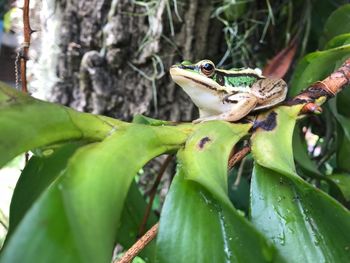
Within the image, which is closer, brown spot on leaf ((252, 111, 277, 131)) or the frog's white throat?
brown spot on leaf ((252, 111, 277, 131))

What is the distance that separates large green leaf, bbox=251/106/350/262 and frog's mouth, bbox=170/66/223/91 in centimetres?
31

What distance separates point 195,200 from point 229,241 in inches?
1.6

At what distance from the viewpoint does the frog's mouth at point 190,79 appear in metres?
0.74

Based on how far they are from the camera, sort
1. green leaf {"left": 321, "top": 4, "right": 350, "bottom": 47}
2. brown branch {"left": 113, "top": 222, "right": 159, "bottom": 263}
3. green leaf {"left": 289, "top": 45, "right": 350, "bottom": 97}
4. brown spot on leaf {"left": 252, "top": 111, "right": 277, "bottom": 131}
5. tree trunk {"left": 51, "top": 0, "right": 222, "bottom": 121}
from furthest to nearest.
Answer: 1. tree trunk {"left": 51, "top": 0, "right": 222, "bottom": 121}
2. green leaf {"left": 321, "top": 4, "right": 350, "bottom": 47}
3. green leaf {"left": 289, "top": 45, "right": 350, "bottom": 97}
4. brown spot on leaf {"left": 252, "top": 111, "right": 277, "bottom": 131}
5. brown branch {"left": 113, "top": 222, "right": 159, "bottom": 263}

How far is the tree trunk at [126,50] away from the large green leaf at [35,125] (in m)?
0.61

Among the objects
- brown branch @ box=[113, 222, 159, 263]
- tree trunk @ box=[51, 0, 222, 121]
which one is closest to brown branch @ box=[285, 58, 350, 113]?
brown branch @ box=[113, 222, 159, 263]

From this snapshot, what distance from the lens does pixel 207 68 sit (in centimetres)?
75

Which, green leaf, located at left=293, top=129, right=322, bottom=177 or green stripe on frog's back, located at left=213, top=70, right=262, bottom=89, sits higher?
green stripe on frog's back, located at left=213, top=70, right=262, bottom=89

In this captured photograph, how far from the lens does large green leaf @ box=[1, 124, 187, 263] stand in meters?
0.29

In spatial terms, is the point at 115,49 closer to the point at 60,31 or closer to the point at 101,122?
the point at 60,31

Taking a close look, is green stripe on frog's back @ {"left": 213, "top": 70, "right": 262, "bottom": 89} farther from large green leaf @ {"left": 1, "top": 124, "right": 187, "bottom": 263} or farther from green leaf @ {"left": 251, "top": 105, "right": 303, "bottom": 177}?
large green leaf @ {"left": 1, "top": 124, "right": 187, "bottom": 263}

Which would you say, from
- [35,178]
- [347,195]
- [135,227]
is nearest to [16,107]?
[35,178]

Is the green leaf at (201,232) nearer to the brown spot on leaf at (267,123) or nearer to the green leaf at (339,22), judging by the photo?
the brown spot on leaf at (267,123)

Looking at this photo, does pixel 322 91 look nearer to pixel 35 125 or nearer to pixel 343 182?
pixel 343 182
